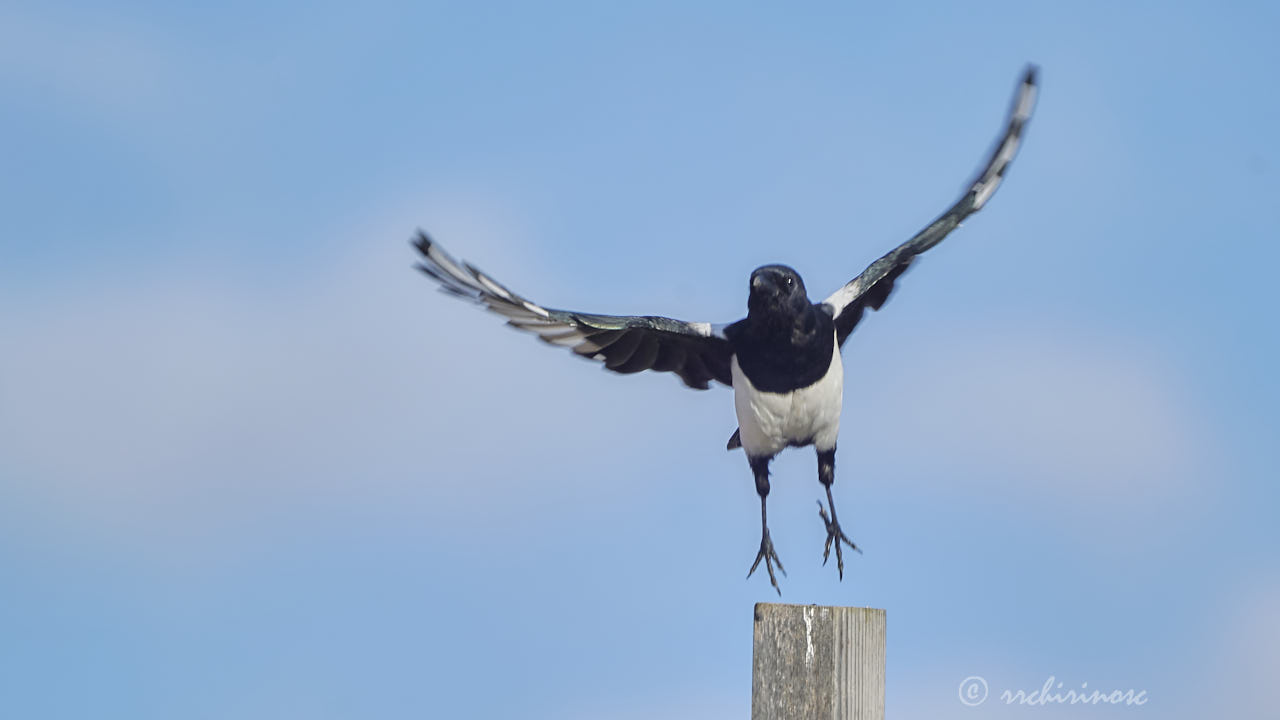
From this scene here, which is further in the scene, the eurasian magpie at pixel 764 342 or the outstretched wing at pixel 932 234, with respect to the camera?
the outstretched wing at pixel 932 234

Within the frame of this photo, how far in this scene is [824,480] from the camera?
22.8ft

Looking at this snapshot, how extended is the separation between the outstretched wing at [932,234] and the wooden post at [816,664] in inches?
119

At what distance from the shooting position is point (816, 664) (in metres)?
4.08

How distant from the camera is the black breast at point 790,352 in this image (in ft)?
21.5

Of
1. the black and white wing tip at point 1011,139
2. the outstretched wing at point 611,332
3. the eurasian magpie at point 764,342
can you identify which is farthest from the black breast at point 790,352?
the black and white wing tip at point 1011,139

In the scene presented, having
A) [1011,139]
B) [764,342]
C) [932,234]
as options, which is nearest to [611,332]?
[764,342]

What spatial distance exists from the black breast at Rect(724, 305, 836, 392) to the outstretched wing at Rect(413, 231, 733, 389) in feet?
1.20

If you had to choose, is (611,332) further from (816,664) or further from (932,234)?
(816,664)

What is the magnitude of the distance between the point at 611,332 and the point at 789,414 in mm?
1154

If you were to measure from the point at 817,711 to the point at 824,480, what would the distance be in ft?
9.69

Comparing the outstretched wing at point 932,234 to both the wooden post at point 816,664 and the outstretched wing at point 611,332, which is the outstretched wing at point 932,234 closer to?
the outstretched wing at point 611,332

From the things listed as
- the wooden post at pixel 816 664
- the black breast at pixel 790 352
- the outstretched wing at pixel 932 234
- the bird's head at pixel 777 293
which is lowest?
the wooden post at pixel 816 664

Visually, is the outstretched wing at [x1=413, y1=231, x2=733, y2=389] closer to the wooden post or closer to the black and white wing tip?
the black and white wing tip

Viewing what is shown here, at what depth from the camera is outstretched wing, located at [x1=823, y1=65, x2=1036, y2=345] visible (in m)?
7.15
